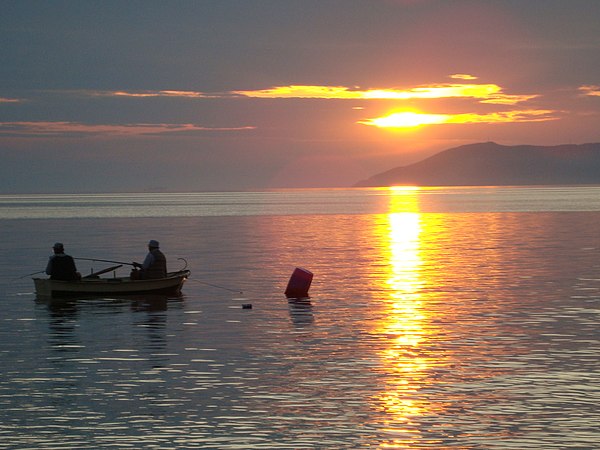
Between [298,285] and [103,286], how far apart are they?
27.8 feet

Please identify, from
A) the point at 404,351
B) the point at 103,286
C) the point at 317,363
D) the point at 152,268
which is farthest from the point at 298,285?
the point at 317,363

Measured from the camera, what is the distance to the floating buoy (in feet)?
145

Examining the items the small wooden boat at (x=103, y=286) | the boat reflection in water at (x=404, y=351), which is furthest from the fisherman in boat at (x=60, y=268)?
the boat reflection in water at (x=404, y=351)

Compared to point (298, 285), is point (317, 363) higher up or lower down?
lower down

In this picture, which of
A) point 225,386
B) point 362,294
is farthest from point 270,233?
point 225,386

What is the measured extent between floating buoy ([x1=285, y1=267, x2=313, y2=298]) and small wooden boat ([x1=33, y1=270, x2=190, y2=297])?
4881mm

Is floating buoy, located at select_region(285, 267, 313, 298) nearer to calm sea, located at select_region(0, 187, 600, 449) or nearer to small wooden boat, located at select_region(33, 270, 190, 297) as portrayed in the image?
calm sea, located at select_region(0, 187, 600, 449)

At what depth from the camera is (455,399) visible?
72.1 feet

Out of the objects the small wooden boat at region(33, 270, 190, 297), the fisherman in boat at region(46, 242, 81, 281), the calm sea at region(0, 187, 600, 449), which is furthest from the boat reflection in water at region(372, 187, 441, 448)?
the fisherman in boat at region(46, 242, 81, 281)

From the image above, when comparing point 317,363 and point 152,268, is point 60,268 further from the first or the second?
point 317,363

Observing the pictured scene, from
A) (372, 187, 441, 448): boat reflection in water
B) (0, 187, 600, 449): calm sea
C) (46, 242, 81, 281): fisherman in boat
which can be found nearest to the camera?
(0, 187, 600, 449): calm sea

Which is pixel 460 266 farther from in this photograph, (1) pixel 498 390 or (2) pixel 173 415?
(2) pixel 173 415

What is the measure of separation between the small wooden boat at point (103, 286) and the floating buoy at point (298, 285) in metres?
4.88

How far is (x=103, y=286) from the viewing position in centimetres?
4412
